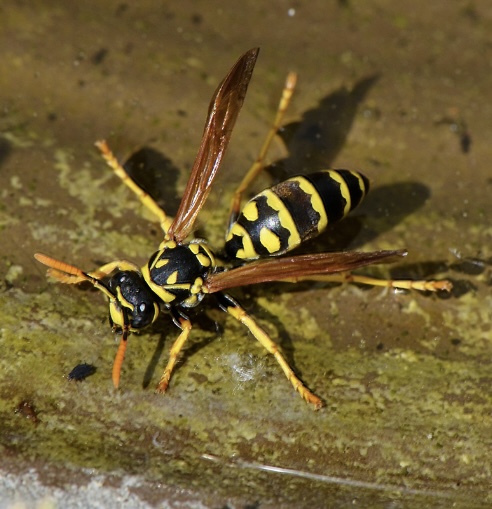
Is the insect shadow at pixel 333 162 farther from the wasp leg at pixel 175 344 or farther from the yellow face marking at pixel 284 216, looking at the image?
the wasp leg at pixel 175 344

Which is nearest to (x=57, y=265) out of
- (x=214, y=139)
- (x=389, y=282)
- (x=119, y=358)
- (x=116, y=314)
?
(x=116, y=314)

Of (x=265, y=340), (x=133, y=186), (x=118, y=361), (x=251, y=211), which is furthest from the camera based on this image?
(x=133, y=186)

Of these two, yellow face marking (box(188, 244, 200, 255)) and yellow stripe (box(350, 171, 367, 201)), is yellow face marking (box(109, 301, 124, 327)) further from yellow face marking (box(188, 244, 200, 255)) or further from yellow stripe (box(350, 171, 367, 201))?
yellow stripe (box(350, 171, 367, 201))

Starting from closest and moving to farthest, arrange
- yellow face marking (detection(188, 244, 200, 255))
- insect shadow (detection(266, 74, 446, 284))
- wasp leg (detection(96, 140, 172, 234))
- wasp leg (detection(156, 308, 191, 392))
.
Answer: wasp leg (detection(156, 308, 191, 392)), yellow face marking (detection(188, 244, 200, 255)), wasp leg (detection(96, 140, 172, 234)), insect shadow (detection(266, 74, 446, 284))

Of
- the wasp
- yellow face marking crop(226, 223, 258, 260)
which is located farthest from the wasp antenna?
yellow face marking crop(226, 223, 258, 260)

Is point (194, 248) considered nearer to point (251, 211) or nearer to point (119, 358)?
point (251, 211)
